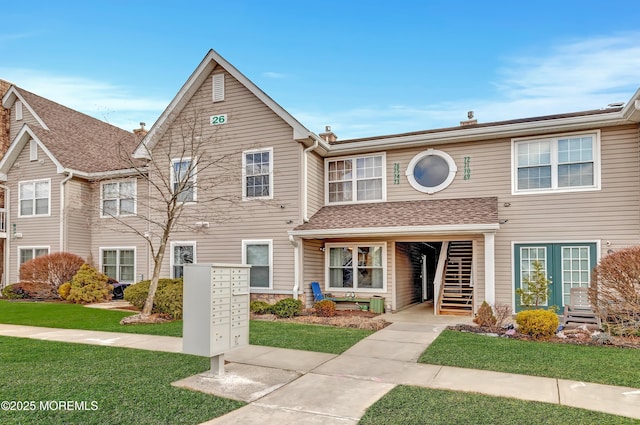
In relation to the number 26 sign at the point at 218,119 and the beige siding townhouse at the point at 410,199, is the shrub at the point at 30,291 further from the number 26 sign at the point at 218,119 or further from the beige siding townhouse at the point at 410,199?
the number 26 sign at the point at 218,119

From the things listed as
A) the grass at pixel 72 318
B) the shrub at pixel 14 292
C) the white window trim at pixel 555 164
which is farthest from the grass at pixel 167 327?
the white window trim at pixel 555 164

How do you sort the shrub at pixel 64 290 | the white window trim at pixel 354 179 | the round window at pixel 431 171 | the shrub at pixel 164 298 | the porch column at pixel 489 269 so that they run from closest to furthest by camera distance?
the porch column at pixel 489 269, the shrub at pixel 164 298, the round window at pixel 431 171, the white window trim at pixel 354 179, the shrub at pixel 64 290

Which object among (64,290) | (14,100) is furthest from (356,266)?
(14,100)

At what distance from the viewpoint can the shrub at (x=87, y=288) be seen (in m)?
15.0

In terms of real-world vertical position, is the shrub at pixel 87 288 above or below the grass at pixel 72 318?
above

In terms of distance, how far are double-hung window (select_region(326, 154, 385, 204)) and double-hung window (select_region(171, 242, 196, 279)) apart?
17.4 ft

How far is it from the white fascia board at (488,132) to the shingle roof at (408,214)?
6.14 ft

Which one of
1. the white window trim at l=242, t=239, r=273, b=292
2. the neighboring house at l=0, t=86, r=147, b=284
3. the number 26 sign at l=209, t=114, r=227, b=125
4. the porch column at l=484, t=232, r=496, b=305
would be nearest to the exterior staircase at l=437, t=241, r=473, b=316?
the porch column at l=484, t=232, r=496, b=305

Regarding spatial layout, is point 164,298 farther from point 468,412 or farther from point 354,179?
point 468,412

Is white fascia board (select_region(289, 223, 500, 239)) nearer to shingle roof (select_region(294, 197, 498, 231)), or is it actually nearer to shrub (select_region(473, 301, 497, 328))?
shingle roof (select_region(294, 197, 498, 231))

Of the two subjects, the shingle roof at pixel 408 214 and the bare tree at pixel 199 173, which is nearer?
the shingle roof at pixel 408 214

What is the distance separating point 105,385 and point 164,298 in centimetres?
622

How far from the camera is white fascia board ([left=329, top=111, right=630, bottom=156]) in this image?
37.3 feet

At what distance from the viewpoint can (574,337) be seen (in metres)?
8.91
